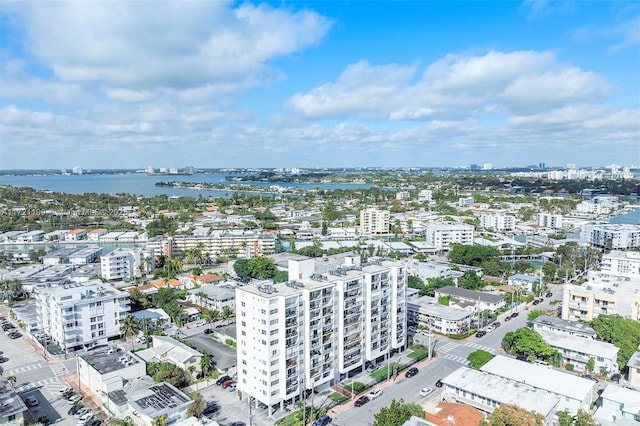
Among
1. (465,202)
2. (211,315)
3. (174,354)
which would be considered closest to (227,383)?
(174,354)

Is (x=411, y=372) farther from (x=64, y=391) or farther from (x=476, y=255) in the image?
(x=476, y=255)

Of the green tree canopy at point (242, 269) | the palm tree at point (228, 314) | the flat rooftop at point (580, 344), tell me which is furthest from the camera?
the green tree canopy at point (242, 269)

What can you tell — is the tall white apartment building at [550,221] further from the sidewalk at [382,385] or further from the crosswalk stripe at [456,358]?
the sidewalk at [382,385]

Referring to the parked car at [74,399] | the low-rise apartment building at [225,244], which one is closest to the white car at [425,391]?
the parked car at [74,399]

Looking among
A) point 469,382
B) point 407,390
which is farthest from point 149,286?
point 469,382

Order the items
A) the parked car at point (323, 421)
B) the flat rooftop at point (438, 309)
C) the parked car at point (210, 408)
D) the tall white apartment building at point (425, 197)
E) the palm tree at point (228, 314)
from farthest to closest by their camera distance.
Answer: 1. the tall white apartment building at point (425, 197)
2. the palm tree at point (228, 314)
3. the flat rooftop at point (438, 309)
4. the parked car at point (210, 408)
5. the parked car at point (323, 421)

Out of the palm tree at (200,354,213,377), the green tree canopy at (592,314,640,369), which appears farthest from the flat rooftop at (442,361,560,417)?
the palm tree at (200,354,213,377)

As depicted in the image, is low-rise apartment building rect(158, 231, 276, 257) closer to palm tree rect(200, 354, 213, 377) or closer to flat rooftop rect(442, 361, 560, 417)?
palm tree rect(200, 354, 213, 377)

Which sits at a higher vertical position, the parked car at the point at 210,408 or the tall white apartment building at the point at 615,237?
the tall white apartment building at the point at 615,237

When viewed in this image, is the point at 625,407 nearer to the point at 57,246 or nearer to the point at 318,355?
the point at 318,355
